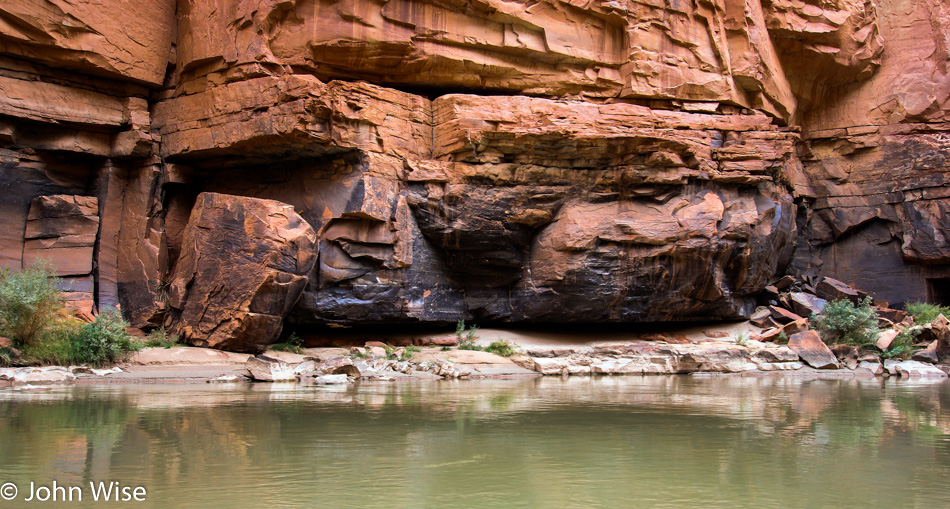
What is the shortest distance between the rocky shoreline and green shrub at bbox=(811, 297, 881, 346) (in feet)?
1.96

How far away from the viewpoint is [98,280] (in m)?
17.2

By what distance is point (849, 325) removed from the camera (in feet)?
58.5

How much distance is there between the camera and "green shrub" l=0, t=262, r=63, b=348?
12406 mm

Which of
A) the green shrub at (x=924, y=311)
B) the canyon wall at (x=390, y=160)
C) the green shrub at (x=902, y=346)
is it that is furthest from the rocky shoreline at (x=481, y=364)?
the green shrub at (x=924, y=311)

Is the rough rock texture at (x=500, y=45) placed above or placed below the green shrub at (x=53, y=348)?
above

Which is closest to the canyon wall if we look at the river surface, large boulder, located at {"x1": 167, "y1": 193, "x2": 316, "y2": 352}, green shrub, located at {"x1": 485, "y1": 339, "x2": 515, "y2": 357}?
large boulder, located at {"x1": 167, "y1": 193, "x2": 316, "y2": 352}

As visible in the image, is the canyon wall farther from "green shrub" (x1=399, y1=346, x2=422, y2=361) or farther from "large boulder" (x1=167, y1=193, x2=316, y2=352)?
"green shrub" (x1=399, y1=346, x2=422, y2=361)

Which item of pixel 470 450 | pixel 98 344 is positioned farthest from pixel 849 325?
pixel 98 344

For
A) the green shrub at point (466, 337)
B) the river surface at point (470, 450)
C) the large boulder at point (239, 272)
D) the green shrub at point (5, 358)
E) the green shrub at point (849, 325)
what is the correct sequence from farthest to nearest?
the green shrub at point (849, 325)
the green shrub at point (466, 337)
the large boulder at point (239, 272)
the green shrub at point (5, 358)
the river surface at point (470, 450)

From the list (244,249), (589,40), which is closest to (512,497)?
(244,249)

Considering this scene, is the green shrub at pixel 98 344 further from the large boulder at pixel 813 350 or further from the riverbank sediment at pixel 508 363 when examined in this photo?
the large boulder at pixel 813 350

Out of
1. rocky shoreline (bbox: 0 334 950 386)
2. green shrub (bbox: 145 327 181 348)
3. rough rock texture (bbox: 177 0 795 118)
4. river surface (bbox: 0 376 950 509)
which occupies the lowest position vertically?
rocky shoreline (bbox: 0 334 950 386)

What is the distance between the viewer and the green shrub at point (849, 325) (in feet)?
57.9

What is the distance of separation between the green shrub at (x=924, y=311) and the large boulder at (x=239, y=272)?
58.9ft
